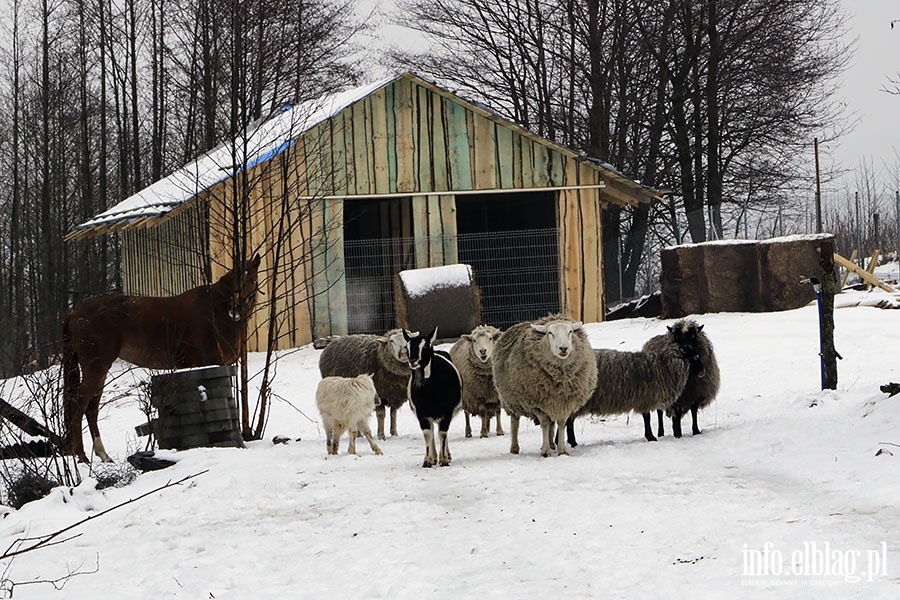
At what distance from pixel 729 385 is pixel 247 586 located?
9.11m

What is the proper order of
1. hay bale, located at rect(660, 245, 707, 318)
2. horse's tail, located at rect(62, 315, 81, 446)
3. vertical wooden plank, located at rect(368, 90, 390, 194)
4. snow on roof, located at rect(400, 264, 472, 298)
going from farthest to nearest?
vertical wooden plank, located at rect(368, 90, 390, 194), hay bale, located at rect(660, 245, 707, 318), snow on roof, located at rect(400, 264, 472, 298), horse's tail, located at rect(62, 315, 81, 446)

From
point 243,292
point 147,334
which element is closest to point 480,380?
point 243,292

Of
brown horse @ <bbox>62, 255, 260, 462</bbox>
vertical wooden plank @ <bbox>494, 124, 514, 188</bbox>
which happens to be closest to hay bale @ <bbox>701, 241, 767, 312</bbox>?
vertical wooden plank @ <bbox>494, 124, 514, 188</bbox>

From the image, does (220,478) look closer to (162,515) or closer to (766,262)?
(162,515)

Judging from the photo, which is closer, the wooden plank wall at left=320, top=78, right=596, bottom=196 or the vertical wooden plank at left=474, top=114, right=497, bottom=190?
the wooden plank wall at left=320, top=78, right=596, bottom=196

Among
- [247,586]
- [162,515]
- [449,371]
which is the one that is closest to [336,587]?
[247,586]

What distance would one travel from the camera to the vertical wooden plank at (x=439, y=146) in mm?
21625

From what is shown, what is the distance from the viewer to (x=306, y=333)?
20.9 m

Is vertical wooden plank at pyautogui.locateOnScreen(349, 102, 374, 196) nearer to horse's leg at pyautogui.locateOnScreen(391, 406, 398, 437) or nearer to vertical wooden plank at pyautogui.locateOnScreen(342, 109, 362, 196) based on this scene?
vertical wooden plank at pyautogui.locateOnScreen(342, 109, 362, 196)

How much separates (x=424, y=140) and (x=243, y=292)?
34.7 ft

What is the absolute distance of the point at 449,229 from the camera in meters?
21.6

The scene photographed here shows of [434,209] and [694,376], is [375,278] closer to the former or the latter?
[434,209]

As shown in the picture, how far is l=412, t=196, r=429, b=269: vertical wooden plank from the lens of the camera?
70.5 ft

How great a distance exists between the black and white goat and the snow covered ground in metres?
0.24
